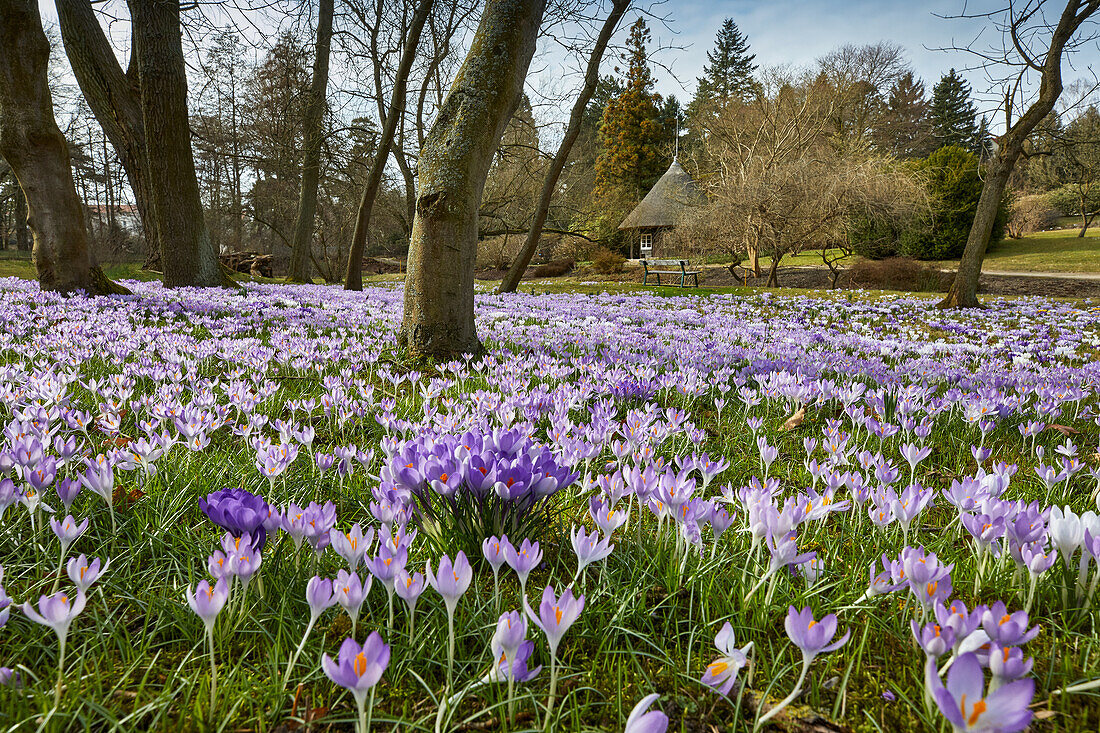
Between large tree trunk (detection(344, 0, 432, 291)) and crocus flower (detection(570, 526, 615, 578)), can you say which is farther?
large tree trunk (detection(344, 0, 432, 291))

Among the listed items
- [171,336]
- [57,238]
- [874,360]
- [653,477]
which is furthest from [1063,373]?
[57,238]

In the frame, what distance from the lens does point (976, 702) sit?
2.34 feet

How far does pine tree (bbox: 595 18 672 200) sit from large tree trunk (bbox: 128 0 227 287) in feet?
110

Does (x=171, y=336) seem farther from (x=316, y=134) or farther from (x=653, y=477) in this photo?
(x=316, y=134)

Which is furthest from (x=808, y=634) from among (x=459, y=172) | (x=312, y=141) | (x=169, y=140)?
(x=312, y=141)

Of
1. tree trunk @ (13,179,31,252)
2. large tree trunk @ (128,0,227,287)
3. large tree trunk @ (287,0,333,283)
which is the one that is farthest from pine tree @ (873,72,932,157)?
tree trunk @ (13,179,31,252)

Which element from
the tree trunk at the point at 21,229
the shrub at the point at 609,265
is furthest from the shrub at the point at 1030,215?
the tree trunk at the point at 21,229

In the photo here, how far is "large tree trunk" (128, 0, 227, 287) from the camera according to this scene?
903cm

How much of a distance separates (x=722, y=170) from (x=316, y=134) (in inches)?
788

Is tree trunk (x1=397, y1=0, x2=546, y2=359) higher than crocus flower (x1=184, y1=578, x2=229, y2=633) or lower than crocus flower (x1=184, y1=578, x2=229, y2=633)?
higher

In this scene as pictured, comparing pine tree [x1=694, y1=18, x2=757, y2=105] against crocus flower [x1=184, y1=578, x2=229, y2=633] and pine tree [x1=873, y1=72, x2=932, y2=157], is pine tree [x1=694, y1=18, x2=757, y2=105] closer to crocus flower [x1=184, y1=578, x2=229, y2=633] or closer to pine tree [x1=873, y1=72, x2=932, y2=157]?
pine tree [x1=873, y1=72, x2=932, y2=157]

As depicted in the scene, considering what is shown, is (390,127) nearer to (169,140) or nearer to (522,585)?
(169,140)

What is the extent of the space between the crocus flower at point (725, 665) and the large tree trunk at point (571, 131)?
11.4 meters

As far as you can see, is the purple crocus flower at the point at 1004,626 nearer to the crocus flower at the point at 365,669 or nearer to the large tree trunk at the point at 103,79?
the crocus flower at the point at 365,669
